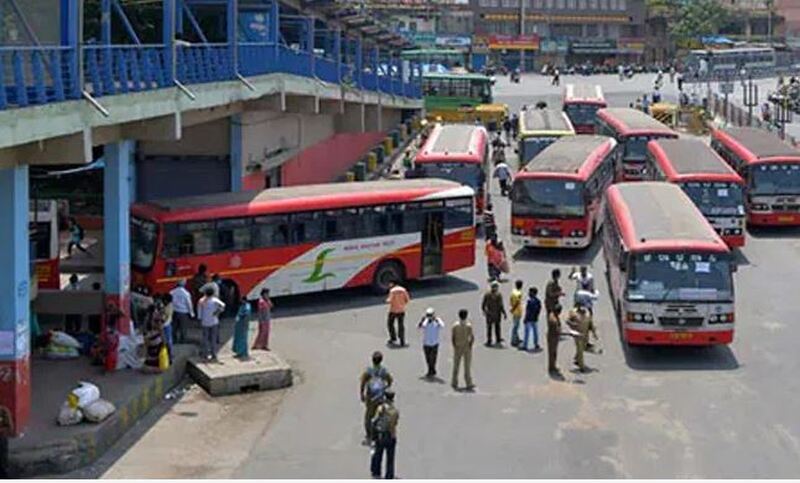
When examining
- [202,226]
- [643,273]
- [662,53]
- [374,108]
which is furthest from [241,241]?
[662,53]

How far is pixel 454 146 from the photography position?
3309 cm

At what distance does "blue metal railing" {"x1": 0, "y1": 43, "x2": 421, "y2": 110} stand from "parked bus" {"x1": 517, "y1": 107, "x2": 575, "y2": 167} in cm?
1181

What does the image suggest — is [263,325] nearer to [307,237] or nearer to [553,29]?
[307,237]

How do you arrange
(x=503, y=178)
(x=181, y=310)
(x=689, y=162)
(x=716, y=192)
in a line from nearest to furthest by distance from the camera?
(x=181, y=310) < (x=716, y=192) < (x=689, y=162) < (x=503, y=178)

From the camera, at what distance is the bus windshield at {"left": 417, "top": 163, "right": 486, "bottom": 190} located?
31344 mm

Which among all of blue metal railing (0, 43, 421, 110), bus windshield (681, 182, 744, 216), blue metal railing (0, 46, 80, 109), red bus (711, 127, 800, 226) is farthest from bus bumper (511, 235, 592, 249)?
blue metal railing (0, 46, 80, 109)

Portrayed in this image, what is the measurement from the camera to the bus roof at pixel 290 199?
22.1 m

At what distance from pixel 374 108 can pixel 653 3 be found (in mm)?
83739

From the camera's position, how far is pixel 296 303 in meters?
24.2

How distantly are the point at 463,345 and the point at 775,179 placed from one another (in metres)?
16.1

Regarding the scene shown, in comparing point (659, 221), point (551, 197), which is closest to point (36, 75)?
point (659, 221)

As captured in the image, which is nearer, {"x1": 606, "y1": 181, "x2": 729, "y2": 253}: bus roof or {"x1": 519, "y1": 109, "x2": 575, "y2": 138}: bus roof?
{"x1": 606, "y1": 181, "x2": 729, "y2": 253}: bus roof

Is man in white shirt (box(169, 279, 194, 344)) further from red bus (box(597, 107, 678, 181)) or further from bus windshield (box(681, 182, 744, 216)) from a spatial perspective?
red bus (box(597, 107, 678, 181))

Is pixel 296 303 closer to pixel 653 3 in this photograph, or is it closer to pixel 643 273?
pixel 643 273
